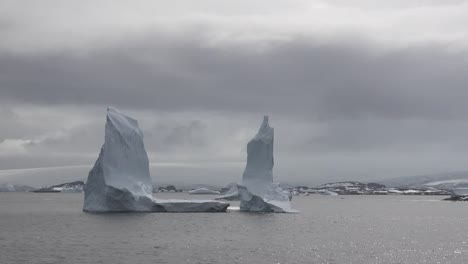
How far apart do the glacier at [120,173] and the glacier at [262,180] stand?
29.6 feet

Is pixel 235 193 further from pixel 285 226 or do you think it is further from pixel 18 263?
pixel 18 263

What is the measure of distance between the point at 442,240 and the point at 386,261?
45.9 ft

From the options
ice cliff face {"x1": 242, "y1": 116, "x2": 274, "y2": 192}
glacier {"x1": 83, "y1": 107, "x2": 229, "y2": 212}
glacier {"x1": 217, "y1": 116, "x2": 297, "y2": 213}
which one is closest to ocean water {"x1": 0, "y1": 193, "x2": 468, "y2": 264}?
glacier {"x1": 83, "y1": 107, "x2": 229, "y2": 212}

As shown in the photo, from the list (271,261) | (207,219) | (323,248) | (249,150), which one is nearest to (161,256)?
(271,261)

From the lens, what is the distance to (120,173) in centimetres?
5612

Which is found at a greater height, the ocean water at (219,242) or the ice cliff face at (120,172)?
the ice cliff face at (120,172)

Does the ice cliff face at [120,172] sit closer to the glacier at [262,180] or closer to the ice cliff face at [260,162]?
the glacier at [262,180]

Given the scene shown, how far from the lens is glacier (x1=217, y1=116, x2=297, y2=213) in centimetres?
6138

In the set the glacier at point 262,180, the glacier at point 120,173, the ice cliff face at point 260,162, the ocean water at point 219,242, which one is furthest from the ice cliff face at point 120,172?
the ice cliff face at point 260,162

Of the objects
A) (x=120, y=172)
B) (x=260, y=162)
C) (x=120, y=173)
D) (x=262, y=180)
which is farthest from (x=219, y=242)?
(x=260, y=162)

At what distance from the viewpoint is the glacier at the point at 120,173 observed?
182 ft

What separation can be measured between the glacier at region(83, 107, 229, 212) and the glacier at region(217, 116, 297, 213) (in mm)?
9028

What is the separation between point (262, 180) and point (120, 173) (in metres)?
13.8

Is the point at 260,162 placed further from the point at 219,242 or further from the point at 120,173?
the point at 219,242
